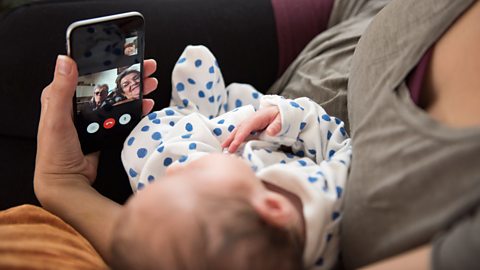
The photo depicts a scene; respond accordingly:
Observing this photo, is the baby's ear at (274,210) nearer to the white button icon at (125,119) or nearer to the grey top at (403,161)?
the grey top at (403,161)

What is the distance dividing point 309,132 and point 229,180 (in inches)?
9.9

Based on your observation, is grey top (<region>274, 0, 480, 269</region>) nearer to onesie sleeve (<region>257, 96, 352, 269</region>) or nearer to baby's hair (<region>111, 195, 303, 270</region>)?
onesie sleeve (<region>257, 96, 352, 269</region>)

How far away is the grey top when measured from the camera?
0.57 m

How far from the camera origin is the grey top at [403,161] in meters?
0.57

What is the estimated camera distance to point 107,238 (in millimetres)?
788

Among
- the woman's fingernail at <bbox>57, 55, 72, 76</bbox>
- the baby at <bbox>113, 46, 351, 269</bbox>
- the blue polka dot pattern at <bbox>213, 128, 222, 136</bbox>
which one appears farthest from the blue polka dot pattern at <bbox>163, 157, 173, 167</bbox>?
the woman's fingernail at <bbox>57, 55, 72, 76</bbox>

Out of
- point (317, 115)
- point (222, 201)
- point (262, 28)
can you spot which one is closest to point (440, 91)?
point (317, 115)

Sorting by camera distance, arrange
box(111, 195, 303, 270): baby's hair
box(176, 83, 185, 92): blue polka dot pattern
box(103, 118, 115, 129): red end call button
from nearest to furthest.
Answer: box(111, 195, 303, 270): baby's hair → box(103, 118, 115, 129): red end call button → box(176, 83, 185, 92): blue polka dot pattern

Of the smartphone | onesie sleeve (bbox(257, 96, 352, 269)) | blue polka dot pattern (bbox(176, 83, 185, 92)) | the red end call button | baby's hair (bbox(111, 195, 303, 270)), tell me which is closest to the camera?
baby's hair (bbox(111, 195, 303, 270))

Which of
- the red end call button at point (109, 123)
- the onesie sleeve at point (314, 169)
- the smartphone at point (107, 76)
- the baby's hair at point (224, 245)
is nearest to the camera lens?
the baby's hair at point (224, 245)

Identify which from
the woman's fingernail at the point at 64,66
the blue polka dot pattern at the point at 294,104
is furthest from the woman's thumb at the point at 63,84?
the blue polka dot pattern at the point at 294,104

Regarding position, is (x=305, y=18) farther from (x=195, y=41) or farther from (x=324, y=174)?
(x=324, y=174)

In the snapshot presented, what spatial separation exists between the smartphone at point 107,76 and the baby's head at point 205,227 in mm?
274

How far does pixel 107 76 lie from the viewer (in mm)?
824
